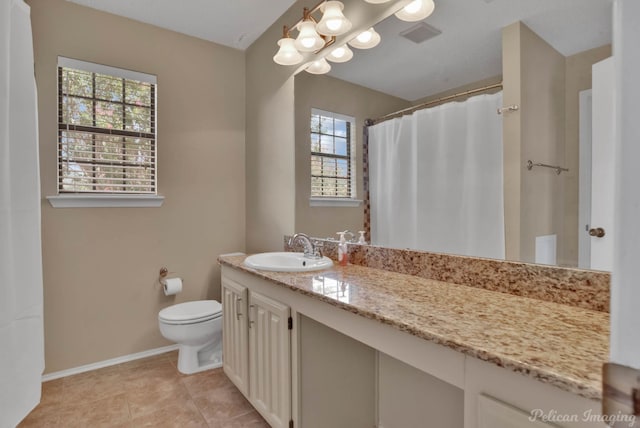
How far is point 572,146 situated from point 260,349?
1.56 m

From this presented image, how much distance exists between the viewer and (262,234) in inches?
107

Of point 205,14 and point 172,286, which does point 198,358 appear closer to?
point 172,286

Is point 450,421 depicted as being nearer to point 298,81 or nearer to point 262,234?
point 262,234

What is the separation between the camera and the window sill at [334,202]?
2.01m

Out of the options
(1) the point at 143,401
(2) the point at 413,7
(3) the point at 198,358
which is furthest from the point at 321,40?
(1) the point at 143,401

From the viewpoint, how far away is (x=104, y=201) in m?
2.37

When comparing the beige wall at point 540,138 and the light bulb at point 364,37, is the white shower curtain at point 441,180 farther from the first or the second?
the light bulb at point 364,37

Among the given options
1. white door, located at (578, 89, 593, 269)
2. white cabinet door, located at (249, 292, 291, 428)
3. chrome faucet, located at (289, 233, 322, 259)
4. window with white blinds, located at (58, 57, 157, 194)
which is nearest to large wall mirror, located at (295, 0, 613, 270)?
white door, located at (578, 89, 593, 269)

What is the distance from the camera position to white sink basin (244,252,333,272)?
1.71 metres

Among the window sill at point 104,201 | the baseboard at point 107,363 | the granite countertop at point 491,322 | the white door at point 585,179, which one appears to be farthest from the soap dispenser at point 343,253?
the baseboard at point 107,363

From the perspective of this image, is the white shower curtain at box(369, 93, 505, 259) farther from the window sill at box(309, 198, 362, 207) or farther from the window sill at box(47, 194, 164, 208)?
the window sill at box(47, 194, 164, 208)

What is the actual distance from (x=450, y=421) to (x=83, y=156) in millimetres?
2734

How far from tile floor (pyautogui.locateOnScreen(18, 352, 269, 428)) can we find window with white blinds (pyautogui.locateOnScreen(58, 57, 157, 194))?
1.32m

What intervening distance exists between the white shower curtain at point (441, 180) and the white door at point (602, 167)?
304 mm
